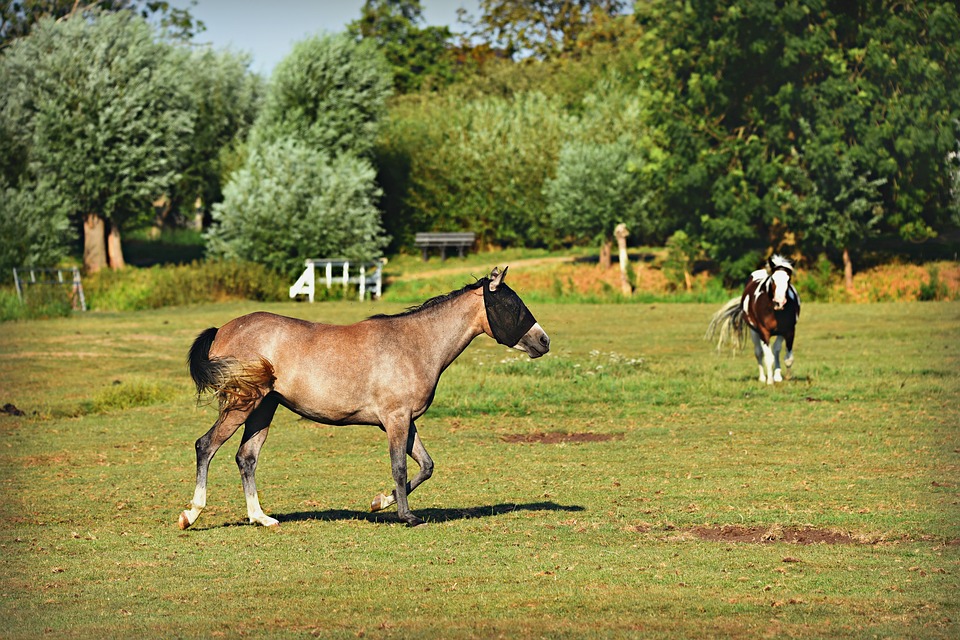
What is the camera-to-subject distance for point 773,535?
1234 cm

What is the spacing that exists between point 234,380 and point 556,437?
9.78 metres

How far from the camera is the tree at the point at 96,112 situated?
5859cm

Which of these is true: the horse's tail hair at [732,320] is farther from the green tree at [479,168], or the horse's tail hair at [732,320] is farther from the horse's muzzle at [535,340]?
the green tree at [479,168]

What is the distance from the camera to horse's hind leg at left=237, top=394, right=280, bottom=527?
12.8m

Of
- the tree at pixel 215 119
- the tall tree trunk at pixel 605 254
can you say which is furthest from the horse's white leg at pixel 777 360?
the tree at pixel 215 119

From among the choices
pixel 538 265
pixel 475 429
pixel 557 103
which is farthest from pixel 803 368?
pixel 557 103

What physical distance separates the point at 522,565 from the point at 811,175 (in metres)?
47.3

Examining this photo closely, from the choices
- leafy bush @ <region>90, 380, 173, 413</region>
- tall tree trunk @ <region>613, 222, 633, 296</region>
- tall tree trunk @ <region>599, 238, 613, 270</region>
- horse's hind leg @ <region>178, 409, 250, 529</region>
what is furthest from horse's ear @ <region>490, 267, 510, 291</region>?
tall tree trunk @ <region>599, 238, 613, 270</region>

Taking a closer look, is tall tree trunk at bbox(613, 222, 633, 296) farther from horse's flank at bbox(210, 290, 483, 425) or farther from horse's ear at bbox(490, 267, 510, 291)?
horse's flank at bbox(210, 290, 483, 425)

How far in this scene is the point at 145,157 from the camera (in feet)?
196

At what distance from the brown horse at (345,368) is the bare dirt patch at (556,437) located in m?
8.01

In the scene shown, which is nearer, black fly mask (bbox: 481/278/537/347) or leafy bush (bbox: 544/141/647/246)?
black fly mask (bbox: 481/278/537/347)

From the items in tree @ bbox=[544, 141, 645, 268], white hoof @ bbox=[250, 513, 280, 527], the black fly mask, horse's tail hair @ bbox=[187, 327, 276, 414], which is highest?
tree @ bbox=[544, 141, 645, 268]

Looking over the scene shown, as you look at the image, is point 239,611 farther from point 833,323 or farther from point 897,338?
point 833,323
